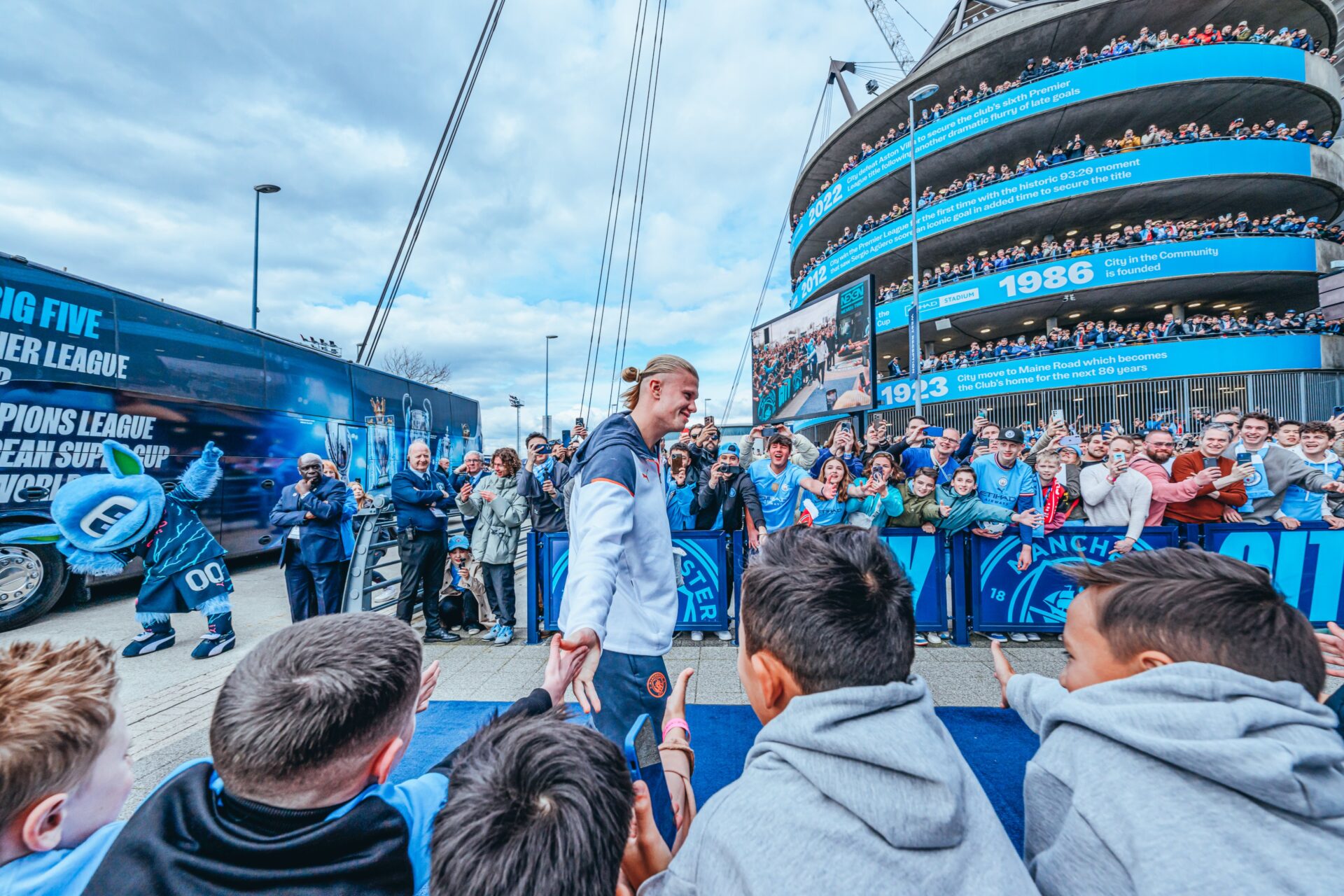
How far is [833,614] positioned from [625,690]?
1120 mm

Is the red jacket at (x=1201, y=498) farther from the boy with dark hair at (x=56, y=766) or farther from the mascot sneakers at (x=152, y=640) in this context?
the mascot sneakers at (x=152, y=640)

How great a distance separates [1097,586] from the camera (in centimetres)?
131

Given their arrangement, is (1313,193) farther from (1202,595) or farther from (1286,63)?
(1202,595)

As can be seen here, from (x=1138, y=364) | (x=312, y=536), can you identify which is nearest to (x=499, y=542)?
(x=312, y=536)

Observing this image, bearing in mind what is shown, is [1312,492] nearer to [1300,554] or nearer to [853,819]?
[1300,554]

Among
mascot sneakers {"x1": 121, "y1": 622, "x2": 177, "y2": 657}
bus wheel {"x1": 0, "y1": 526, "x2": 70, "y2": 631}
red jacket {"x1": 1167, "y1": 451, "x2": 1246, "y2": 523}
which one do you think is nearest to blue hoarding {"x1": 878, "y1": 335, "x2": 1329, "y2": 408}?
red jacket {"x1": 1167, "y1": 451, "x2": 1246, "y2": 523}

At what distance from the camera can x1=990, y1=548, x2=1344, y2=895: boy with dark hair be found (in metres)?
0.82

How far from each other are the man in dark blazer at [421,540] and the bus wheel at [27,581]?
429 centimetres

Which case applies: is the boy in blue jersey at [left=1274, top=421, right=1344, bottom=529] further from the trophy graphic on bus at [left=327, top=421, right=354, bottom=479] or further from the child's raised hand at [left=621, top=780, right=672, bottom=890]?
the trophy graphic on bus at [left=327, top=421, right=354, bottom=479]

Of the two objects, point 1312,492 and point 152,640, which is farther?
point 1312,492

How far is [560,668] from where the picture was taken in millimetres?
1513

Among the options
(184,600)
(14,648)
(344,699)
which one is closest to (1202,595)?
(344,699)

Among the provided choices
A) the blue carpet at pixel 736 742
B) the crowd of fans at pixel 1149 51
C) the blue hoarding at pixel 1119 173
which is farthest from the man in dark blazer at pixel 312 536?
the crowd of fans at pixel 1149 51

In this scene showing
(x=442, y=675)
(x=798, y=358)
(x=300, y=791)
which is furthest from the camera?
(x=798, y=358)
